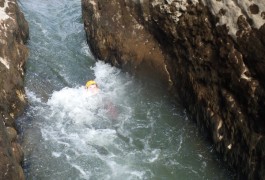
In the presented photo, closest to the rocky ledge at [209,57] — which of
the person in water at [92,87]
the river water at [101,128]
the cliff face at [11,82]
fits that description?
the river water at [101,128]

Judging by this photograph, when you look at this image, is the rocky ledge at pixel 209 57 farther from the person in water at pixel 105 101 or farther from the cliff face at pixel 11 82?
the cliff face at pixel 11 82

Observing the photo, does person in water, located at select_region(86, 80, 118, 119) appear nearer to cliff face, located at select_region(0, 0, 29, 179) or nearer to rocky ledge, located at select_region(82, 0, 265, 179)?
rocky ledge, located at select_region(82, 0, 265, 179)

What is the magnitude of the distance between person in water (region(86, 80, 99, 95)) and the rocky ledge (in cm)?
121

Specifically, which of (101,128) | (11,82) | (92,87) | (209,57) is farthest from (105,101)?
(209,57)

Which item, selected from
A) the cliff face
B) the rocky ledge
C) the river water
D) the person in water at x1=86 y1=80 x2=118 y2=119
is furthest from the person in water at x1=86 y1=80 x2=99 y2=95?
the cliff face

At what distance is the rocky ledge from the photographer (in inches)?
312

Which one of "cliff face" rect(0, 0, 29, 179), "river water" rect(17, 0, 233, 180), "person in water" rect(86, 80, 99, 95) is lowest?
"river water" rect(17, 0, 233, 180)

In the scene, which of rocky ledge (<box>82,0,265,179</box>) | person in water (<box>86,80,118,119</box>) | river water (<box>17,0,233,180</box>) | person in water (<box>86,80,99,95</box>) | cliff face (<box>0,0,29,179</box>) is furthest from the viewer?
person in water (<box>86,80,99,95</box>)

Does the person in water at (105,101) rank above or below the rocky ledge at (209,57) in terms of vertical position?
below

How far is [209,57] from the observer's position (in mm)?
9086

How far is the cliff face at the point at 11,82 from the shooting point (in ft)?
23.7

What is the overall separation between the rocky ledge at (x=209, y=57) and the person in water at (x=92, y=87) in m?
1.21

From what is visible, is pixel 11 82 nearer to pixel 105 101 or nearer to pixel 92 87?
pixel 92 87

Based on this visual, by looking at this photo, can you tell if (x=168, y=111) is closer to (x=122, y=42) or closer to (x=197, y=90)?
(x=197, y=90)
